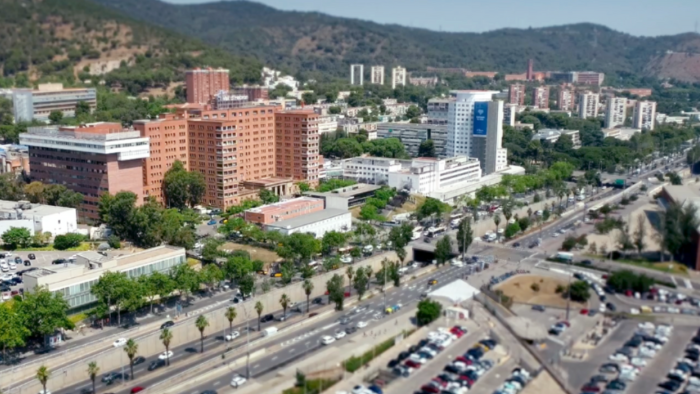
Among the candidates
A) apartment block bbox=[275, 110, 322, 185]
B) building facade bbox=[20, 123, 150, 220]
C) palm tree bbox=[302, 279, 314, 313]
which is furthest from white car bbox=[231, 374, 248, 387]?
apartment block bbox=[275, 110, 322, 185]

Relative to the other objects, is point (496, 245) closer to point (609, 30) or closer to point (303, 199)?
point (303, 199)

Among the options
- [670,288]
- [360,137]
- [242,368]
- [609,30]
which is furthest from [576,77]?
[242,368]

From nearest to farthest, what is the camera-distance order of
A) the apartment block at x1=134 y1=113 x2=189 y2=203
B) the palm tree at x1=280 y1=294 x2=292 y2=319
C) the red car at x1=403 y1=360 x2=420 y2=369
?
the red car at x1=403 y1=360 x2=420 y2=369 < the palm tree at x1=280 y1=294 x2=292 y2=319 < the apartment block at x1=134 y1=113 x2=189 y2=203

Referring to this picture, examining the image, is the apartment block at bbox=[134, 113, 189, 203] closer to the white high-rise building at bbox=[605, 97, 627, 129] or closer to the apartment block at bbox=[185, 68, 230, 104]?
the apartment block at bbox=[185, 68, 230, 104]

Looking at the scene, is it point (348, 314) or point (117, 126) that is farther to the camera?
point (117, 126)

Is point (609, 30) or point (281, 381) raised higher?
point (609, 30)

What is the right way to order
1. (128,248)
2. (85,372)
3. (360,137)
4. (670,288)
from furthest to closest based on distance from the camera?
(360,137), (128,248), (670,288), (85,372)

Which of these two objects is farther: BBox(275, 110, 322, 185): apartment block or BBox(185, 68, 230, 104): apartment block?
BBox(185, 68, 230, 104): apartment block
